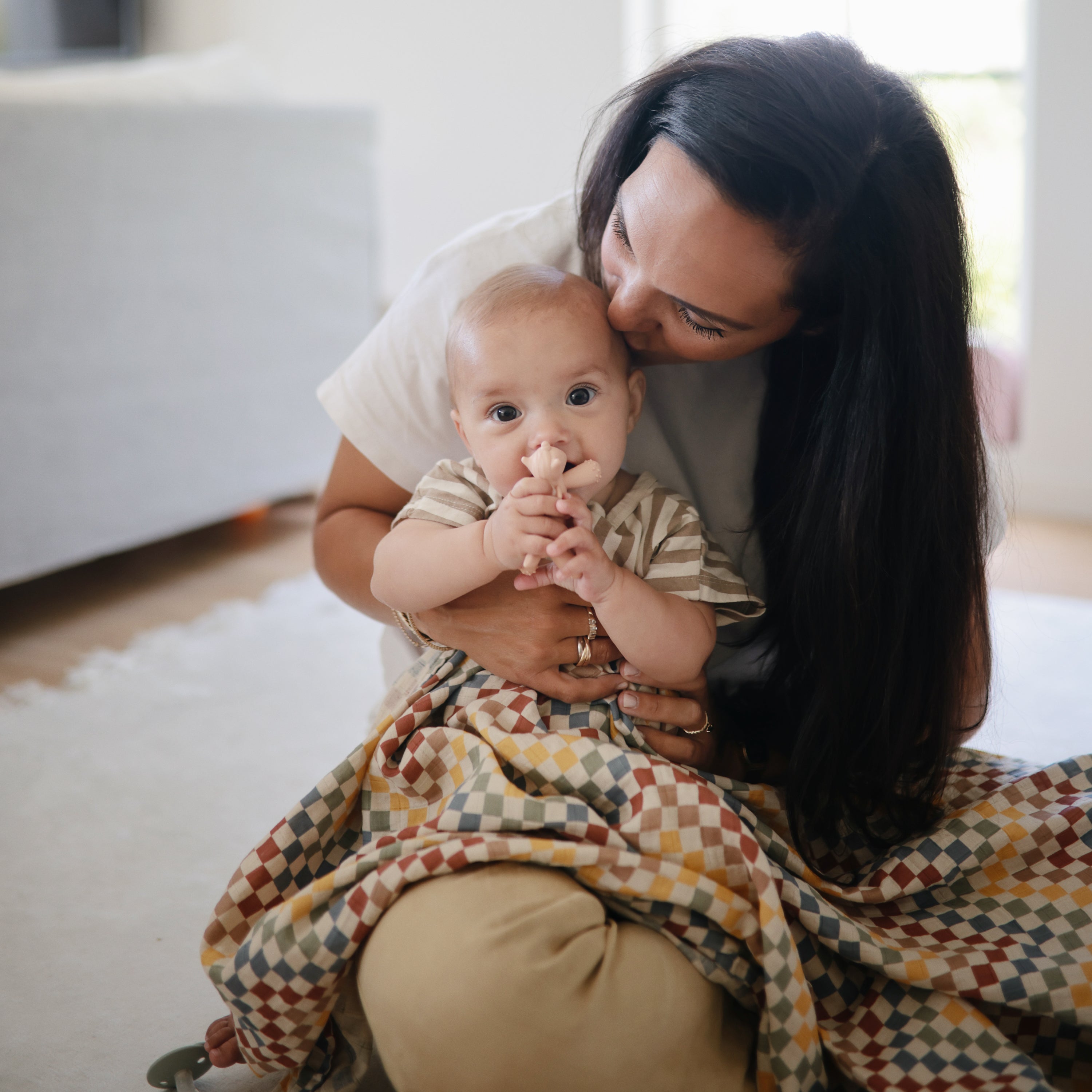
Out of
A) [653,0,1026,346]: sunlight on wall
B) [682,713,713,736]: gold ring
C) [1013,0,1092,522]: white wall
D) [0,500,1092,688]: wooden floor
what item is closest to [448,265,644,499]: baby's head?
[682,713,713,736]: gold ring

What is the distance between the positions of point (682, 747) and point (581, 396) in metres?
0.29

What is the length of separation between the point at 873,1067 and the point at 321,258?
6.46ft

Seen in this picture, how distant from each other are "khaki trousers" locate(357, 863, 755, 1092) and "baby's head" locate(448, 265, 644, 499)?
303 mm

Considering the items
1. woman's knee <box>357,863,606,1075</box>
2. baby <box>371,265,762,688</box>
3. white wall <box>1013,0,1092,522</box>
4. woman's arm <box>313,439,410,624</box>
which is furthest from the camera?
white wall <box>1013,0,1092,522</box>

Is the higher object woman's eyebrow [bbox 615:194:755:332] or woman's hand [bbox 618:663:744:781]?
woman's eyebrow [bbox 615:194:755:332]

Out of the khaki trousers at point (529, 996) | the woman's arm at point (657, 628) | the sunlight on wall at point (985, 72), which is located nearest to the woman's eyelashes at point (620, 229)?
the woman's arm at point (657, 628)

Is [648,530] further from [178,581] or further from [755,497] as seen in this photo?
[178,581]

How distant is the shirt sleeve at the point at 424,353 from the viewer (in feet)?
3.24

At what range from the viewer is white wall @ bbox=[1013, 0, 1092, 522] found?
2275 millimetres

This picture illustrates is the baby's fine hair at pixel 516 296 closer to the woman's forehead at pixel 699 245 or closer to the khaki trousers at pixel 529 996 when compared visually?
the woman's forehead at pixel 699 245

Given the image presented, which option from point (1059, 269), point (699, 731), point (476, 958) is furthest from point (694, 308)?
point (1059, 269)

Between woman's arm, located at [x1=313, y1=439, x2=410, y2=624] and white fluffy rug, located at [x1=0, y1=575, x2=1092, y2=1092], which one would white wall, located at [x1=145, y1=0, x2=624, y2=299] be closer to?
white fluffy rug, located at [x1=0, y1=575, x2=1092, y2=1092]

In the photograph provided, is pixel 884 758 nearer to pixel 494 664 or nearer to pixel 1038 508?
pixel 494 664

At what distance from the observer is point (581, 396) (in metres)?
0.83
